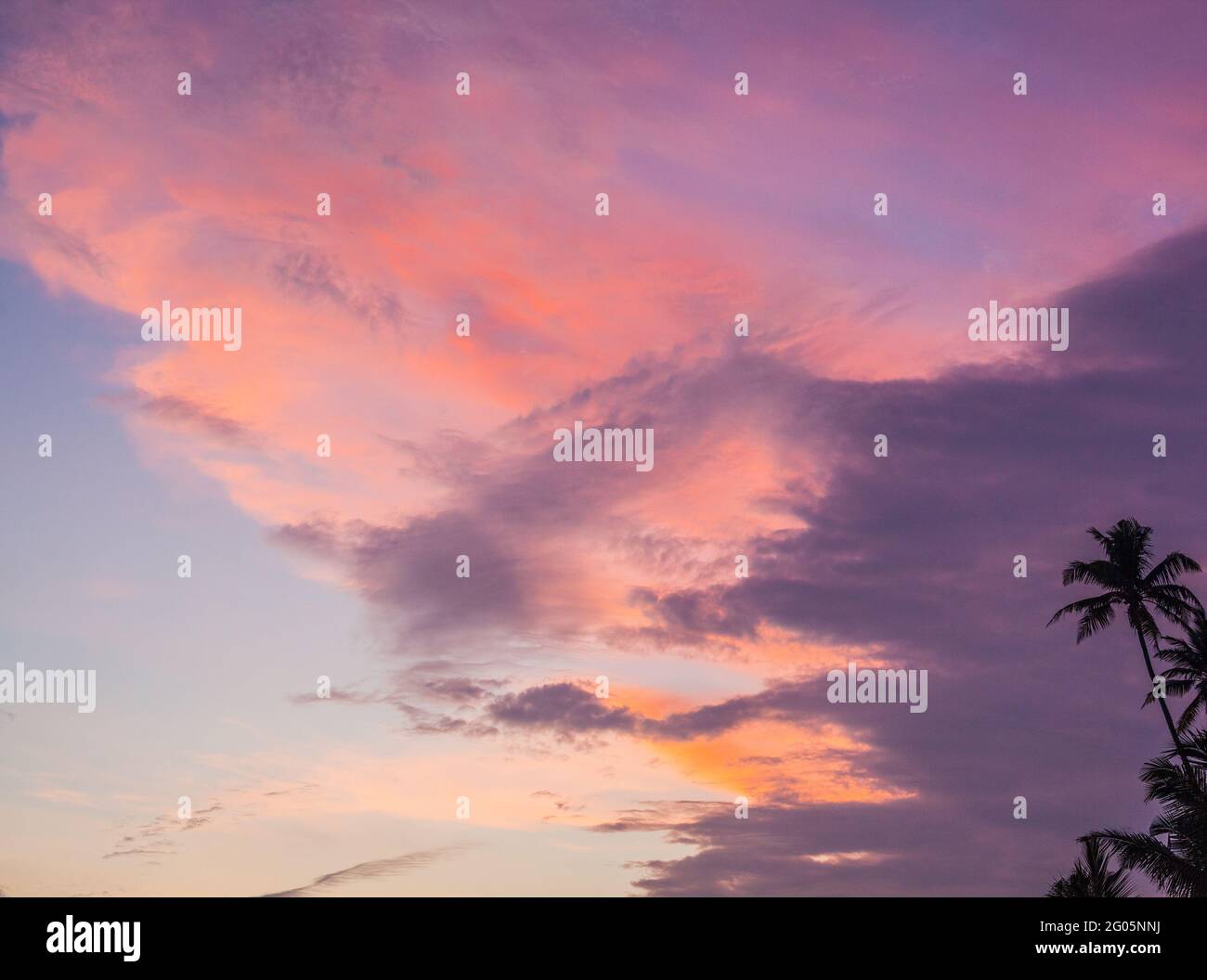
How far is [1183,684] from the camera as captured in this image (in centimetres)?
6294
